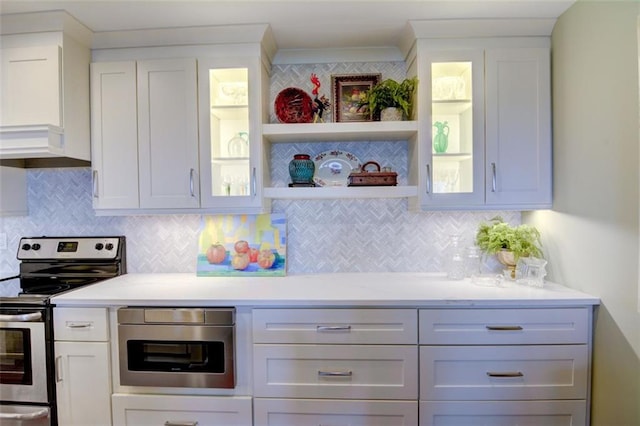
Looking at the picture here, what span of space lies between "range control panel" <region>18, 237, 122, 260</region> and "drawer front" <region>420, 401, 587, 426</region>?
2158 mm

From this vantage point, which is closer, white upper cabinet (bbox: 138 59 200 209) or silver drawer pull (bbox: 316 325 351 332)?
silver drawer pull (bbox: 316 325 351 332)

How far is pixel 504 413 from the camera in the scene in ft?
5.34

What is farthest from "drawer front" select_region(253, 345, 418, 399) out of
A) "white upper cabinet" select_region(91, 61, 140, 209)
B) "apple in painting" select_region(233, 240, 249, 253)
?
"white upper cabinet" select_region(91, 61, 140, 209)

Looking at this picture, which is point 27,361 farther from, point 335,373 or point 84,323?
point 335,373

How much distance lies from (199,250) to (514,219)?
2.15m

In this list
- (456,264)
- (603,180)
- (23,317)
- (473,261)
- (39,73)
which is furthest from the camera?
(473,261)

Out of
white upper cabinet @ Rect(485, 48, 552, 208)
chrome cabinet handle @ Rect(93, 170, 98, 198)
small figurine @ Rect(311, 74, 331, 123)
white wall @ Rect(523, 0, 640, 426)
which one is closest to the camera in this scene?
white wall @ Rect(523, 0, 640, 426)

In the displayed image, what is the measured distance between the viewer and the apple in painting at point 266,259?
7.30 feet

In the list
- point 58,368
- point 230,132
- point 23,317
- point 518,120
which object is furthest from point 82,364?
point 518,120

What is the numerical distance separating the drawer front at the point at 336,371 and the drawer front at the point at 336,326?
4 cm

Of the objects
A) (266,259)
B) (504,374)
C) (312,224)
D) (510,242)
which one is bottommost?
(504,374)

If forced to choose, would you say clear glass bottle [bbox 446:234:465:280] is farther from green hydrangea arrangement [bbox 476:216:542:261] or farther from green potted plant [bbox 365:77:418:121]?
green potted plant [bbox 365:77:418:121]

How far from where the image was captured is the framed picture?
2180 mm

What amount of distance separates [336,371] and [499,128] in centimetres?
161
